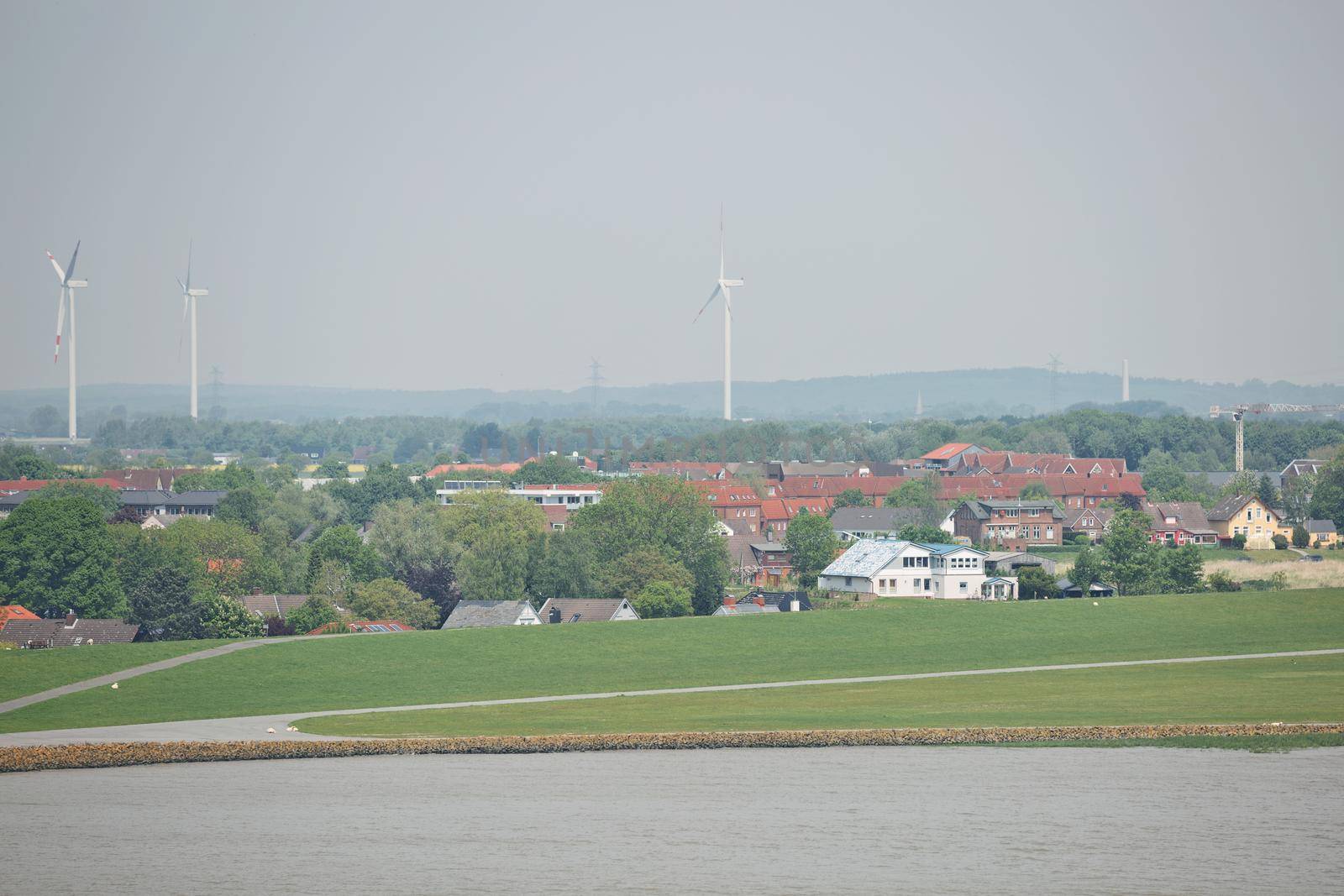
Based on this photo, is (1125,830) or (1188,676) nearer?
(1125,830)

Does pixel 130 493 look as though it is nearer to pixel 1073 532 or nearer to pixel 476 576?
pixel 476 576

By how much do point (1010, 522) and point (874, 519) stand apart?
37.1ft

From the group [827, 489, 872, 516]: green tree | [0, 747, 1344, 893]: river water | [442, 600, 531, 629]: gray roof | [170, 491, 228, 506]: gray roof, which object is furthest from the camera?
[827, 489, 872, 516]: green tree

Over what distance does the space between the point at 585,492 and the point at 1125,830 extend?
133m

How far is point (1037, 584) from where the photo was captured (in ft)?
268

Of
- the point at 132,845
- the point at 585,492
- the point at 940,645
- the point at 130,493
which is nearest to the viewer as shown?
the point at 132,845

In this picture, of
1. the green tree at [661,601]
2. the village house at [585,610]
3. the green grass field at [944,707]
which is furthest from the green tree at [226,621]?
the green grass field at [944,707]

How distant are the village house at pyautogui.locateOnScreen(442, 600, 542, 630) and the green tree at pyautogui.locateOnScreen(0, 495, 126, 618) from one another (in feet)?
56.0

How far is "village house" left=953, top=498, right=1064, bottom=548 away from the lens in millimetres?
125875

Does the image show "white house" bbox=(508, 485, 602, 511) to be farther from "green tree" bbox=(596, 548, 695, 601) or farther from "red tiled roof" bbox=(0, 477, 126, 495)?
"green tree" bbox=(596, 548, 695, 601)

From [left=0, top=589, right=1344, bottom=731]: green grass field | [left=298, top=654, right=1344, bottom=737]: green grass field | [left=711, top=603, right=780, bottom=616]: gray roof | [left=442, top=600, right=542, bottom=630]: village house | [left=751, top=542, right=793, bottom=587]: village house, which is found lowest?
[left=751, top=542, right=793, bottom=587]: village house

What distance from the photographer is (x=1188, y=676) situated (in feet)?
169

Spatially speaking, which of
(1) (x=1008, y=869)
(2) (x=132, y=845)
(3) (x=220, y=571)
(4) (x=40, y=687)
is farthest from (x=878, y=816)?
(3) (x=220, y=571)

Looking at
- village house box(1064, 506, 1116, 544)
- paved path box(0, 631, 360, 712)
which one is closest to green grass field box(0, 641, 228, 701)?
paved path box(0, 631, 360, 712)
